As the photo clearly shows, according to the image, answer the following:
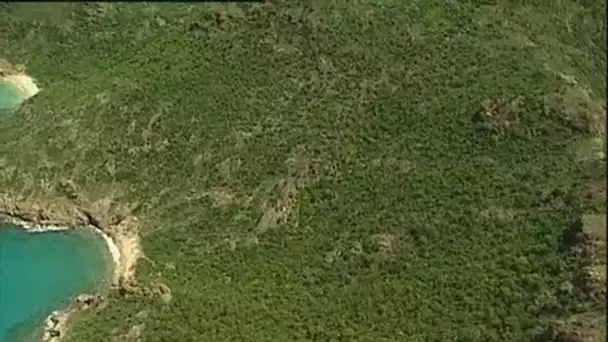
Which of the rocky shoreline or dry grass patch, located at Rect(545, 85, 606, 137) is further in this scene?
the rocky shoreline

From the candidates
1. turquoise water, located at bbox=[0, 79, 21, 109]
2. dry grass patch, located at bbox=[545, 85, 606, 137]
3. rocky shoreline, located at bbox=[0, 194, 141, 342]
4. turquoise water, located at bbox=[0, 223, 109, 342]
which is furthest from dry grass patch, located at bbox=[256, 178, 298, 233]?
turquoise water, located at bbox=[0, 79, 21, 109]

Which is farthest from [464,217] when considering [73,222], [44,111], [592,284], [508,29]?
[44,111]

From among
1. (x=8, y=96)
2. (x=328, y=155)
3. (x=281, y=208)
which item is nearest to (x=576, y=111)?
(x=328, y=155)

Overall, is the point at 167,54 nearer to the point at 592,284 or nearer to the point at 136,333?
the point at 136,333

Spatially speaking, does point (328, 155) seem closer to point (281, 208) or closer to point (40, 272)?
point (281, 208)

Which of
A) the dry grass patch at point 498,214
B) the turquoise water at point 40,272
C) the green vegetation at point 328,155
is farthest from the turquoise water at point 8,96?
the dry grass patch at point 498,214

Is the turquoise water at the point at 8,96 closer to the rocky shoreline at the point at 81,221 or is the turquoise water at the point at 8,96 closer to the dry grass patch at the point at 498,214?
the rocky shoreline at the point at 81,221

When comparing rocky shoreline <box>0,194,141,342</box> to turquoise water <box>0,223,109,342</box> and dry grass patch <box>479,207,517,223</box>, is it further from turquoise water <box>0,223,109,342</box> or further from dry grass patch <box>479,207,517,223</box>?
dry grass patch <box>479,207,517,223</box>
